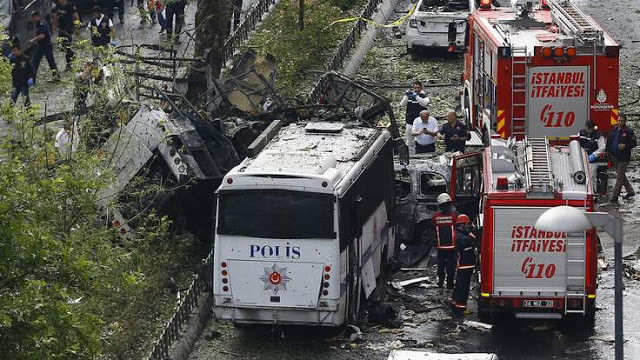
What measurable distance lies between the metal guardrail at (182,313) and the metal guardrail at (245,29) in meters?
12.4

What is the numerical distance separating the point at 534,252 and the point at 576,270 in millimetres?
604

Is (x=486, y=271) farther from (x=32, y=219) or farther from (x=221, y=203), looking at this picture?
(x=32, y=219)

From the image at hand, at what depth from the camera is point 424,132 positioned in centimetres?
2725

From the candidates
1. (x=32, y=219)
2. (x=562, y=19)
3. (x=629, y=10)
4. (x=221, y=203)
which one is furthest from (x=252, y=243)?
(x=629, y=10)

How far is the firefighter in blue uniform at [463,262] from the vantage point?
20516 mm

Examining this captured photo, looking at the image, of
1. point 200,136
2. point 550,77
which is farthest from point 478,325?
point 550,77

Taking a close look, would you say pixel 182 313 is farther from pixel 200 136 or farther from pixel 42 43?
pixel 42 43

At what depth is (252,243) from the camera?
1914 cm

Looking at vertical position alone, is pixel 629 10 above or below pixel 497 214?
below

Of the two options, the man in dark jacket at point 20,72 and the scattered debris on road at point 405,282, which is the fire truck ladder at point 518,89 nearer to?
the scattered debris on road at point 405,282

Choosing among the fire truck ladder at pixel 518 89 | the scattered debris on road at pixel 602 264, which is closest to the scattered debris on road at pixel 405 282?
the scattered debris on road at pixel 602 264

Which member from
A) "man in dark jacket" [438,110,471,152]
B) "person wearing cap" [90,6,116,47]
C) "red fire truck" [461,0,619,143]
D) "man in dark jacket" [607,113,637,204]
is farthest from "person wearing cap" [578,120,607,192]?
"person wearing cap" [90,6,116,47]

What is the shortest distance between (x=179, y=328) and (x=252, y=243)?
5.07ft

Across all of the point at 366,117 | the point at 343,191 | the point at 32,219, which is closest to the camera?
the point at 32,219
